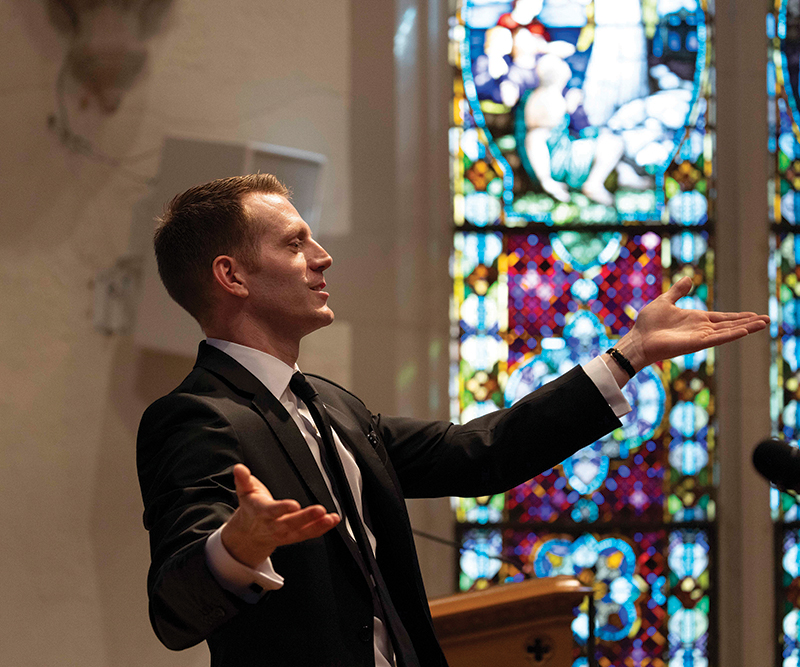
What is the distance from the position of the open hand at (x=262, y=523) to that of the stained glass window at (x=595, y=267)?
2.48m

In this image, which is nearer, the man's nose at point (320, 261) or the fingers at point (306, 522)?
the fingers at point (306, 522)

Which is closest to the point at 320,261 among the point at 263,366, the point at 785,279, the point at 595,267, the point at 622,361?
the point at 263,366

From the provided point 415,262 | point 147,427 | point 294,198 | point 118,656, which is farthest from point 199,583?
point 415,262

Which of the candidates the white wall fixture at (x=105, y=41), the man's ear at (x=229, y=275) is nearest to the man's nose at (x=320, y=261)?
the man's ear at (x=229, y=275)

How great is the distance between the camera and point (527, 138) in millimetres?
3637

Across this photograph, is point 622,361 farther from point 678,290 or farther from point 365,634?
point 365,634

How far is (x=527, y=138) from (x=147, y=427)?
259cm

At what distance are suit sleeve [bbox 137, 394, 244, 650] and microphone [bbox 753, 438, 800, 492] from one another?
34.5 inches

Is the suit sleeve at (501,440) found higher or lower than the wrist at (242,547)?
higher

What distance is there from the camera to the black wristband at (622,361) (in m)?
1.63

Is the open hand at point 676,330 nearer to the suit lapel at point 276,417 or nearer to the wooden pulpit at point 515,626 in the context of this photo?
the suit lapel at point 276,417

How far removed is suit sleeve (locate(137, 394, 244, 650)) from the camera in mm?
1104

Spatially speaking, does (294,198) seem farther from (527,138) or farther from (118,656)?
(118,656)

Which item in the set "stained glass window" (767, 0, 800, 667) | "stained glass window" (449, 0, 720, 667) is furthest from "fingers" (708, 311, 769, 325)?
"stained glass window" (767, 0, 800, 667)
